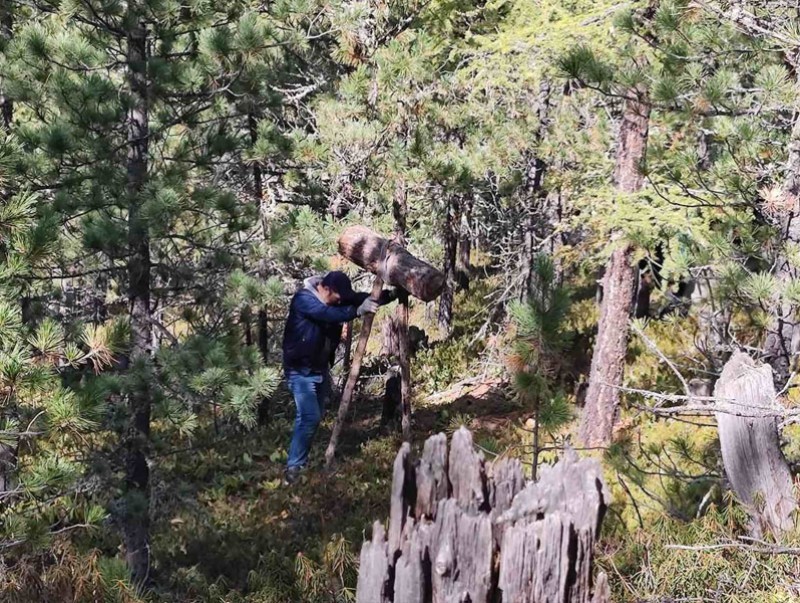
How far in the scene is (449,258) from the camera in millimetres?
15375

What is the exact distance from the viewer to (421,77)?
32.4ft

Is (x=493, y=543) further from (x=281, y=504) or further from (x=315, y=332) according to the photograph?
(x=281, y=504)

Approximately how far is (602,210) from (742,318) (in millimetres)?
4526

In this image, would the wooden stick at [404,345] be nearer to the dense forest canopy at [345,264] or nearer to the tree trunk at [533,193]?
the dense forest canopy at [345,264]

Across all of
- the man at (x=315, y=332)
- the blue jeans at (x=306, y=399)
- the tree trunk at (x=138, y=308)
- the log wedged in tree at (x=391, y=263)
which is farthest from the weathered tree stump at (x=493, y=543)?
the blue jeans at (x=306, y=399)

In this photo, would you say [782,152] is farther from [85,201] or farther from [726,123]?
[85,201]

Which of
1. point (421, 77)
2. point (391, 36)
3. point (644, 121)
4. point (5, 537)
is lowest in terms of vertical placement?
point (5, 537)

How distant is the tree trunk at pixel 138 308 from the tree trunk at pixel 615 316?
5.06 meters

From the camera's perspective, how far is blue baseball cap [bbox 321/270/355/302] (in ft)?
26.4

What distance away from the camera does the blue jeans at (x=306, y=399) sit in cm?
859

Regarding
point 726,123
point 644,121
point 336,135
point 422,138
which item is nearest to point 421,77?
point 422,138

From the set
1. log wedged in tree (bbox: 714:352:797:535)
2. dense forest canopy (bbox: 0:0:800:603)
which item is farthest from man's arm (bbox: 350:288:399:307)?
log wedged in tree (bbox: 714:352:797:535)

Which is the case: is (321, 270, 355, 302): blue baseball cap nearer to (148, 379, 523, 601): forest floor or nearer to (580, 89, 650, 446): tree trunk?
(148, 379, 523, 601): forest floor

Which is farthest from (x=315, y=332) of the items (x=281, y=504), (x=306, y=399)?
(x=281, y=504)
